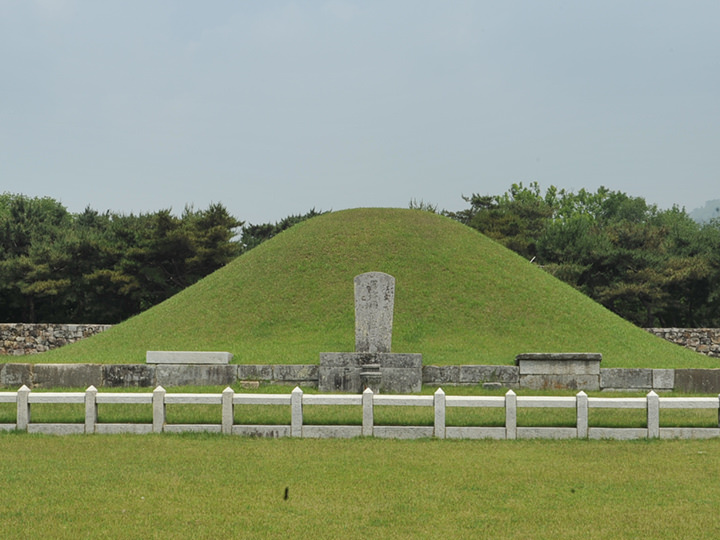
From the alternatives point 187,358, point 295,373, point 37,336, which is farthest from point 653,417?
point 37,336

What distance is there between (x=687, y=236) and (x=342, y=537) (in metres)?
47.9

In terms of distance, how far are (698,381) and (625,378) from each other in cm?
181

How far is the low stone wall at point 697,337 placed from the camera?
128 ft

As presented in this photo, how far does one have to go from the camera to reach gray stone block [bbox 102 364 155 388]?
67.1 feet

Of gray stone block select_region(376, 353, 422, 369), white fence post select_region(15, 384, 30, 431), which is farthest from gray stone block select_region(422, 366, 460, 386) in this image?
white fence post select_region(15, 384, 30, 431)

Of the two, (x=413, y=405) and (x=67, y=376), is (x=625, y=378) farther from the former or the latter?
(x=67, y=376)

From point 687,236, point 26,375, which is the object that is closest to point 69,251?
point 26,375

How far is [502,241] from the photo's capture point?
5250cm

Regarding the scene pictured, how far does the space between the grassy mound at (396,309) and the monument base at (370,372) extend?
90.0 inches

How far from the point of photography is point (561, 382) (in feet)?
66.8

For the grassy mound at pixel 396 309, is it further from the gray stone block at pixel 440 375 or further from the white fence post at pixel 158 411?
the white fence post at pixel 158 411

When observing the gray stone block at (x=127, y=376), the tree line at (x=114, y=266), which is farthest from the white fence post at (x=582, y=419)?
the tree line at (x=114, y=266)

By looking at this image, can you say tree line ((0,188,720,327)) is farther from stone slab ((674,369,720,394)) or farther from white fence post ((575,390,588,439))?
white fence post ((575,390,588,439))

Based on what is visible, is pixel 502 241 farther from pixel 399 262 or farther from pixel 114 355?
pixel 114 355
